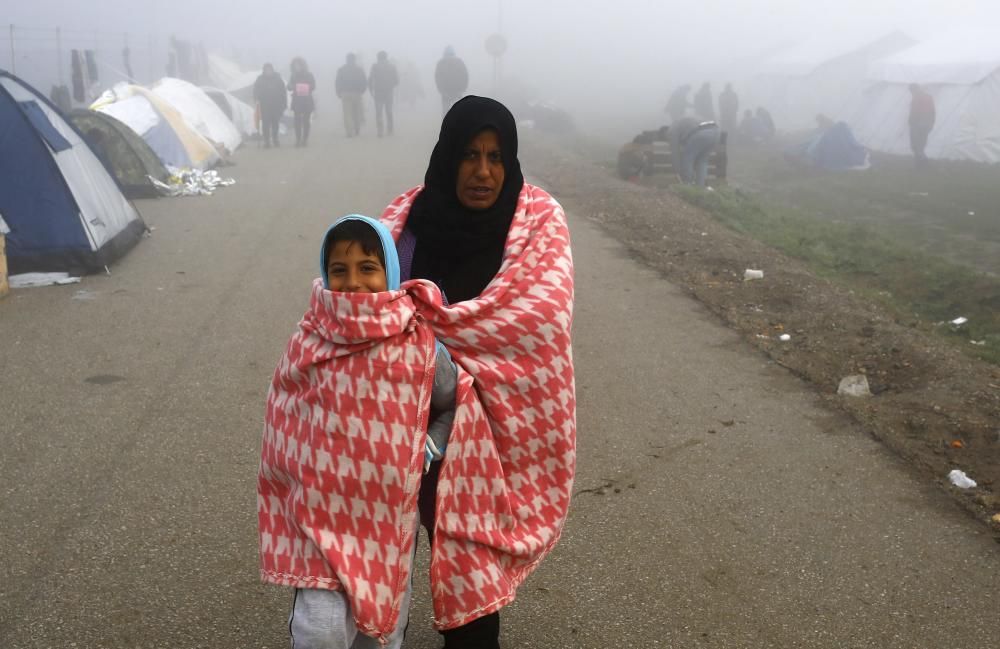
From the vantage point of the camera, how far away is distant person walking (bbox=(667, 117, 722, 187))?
1675 cm

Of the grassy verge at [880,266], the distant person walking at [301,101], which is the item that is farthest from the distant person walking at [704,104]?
the grassy verge at [880,266]

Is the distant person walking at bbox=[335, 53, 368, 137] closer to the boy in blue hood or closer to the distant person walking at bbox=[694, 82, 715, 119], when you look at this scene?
the distant person walking at bbox=[694, 82, 715, 119]

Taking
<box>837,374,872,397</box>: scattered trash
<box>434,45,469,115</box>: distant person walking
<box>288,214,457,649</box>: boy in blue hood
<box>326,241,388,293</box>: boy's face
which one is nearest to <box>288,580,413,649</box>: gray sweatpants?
<box>288,214,457,649</box>: boy in blue hood

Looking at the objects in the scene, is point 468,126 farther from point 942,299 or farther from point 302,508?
point 942,299

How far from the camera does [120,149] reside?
1435 centimetres

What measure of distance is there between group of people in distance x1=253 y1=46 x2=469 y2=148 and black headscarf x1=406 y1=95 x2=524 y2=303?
2090cm

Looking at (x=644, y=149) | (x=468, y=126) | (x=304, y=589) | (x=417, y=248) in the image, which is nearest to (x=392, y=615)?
(x=304, y=589)

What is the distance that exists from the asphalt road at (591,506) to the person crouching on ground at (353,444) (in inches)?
39.8

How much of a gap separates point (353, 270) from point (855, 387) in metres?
4.39

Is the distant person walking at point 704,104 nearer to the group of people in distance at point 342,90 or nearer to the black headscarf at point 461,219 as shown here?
the group of people in distance at point 342,90

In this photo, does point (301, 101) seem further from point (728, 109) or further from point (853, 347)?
point (853, 347)

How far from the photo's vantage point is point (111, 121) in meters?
14.4

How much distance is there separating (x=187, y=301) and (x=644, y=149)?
36.9 ft

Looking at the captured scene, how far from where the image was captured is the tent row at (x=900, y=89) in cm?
2444
